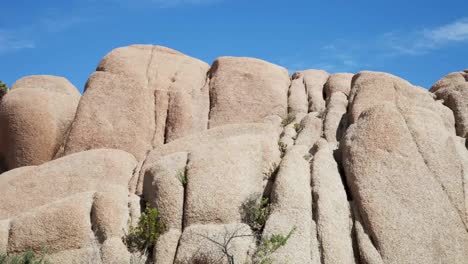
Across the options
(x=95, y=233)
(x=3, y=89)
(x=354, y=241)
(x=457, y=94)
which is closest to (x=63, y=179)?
(x=95, y=233)

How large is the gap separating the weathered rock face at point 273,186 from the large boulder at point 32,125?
1.70 metres

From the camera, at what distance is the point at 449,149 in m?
20.5

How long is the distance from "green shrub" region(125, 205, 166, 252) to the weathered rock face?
183 millimetres

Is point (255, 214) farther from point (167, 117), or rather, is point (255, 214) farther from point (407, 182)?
point (167, 117)

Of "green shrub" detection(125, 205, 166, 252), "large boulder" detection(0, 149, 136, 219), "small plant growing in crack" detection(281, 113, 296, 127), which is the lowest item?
"green shrub" detection(125, 205, 166, 252)

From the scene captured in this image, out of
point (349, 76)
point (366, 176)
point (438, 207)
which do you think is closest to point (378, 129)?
point (366, 176)

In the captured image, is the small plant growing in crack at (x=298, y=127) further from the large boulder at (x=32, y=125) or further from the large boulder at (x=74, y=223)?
the large boulder at (x=32, y=125)

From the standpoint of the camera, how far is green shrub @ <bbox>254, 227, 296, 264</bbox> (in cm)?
1708

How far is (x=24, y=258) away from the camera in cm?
1884

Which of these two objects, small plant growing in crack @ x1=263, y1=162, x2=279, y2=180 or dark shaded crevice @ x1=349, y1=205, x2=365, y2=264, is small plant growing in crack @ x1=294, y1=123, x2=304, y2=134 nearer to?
small plant growing in crack @ x1=263, y1=162, x2=279, y2=180

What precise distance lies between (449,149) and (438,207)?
250cm

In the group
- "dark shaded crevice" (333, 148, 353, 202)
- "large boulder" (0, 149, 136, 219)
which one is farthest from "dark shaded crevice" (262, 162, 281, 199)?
"large boulder" (0, 149, 136, 219)

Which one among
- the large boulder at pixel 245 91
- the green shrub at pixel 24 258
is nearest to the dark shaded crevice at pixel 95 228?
the green shrub at pixel 24 258

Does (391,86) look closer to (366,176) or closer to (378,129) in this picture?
(378,129)
